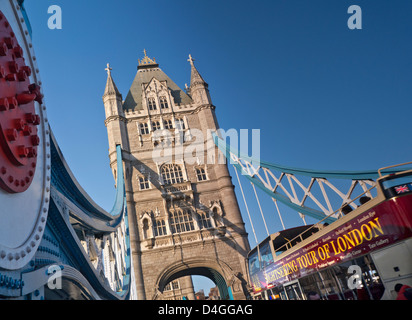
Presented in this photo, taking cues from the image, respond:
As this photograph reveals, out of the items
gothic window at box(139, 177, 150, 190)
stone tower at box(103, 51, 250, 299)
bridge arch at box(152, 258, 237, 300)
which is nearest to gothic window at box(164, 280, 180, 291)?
stone tower at box(103, 51, 250, 299)

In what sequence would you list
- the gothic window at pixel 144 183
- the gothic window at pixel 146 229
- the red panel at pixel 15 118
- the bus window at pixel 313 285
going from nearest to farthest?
the red panel at pixel 15 118 < the bus window at pixel 313 285 < the gothic window at pixel 146 229 < the gothic window at pixel 144 183

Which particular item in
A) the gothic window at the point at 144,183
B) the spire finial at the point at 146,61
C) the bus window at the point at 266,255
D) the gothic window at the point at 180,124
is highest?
the spire finial at the point at 146,61

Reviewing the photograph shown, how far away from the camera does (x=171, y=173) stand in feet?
87.2

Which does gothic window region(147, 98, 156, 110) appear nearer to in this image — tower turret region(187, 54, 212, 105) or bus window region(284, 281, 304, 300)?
tower turret region(187, 54, 212, 105)

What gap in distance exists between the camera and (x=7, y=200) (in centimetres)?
268

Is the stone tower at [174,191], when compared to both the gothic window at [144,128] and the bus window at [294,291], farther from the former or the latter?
the bus window at [294,291]

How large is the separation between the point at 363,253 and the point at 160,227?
19.7 metres

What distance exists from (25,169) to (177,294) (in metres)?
30.1

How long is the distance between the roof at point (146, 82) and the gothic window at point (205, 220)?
11529mm

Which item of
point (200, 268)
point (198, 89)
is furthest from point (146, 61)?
point (200, 268)

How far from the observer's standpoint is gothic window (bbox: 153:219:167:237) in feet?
78.9

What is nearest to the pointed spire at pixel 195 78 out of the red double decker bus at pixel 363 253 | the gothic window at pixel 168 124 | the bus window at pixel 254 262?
the gothic window at pixel 168 124

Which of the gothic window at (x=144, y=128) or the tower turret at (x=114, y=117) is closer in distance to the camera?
the tower turret at (x=114, y=117)

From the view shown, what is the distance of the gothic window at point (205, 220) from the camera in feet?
80.9
